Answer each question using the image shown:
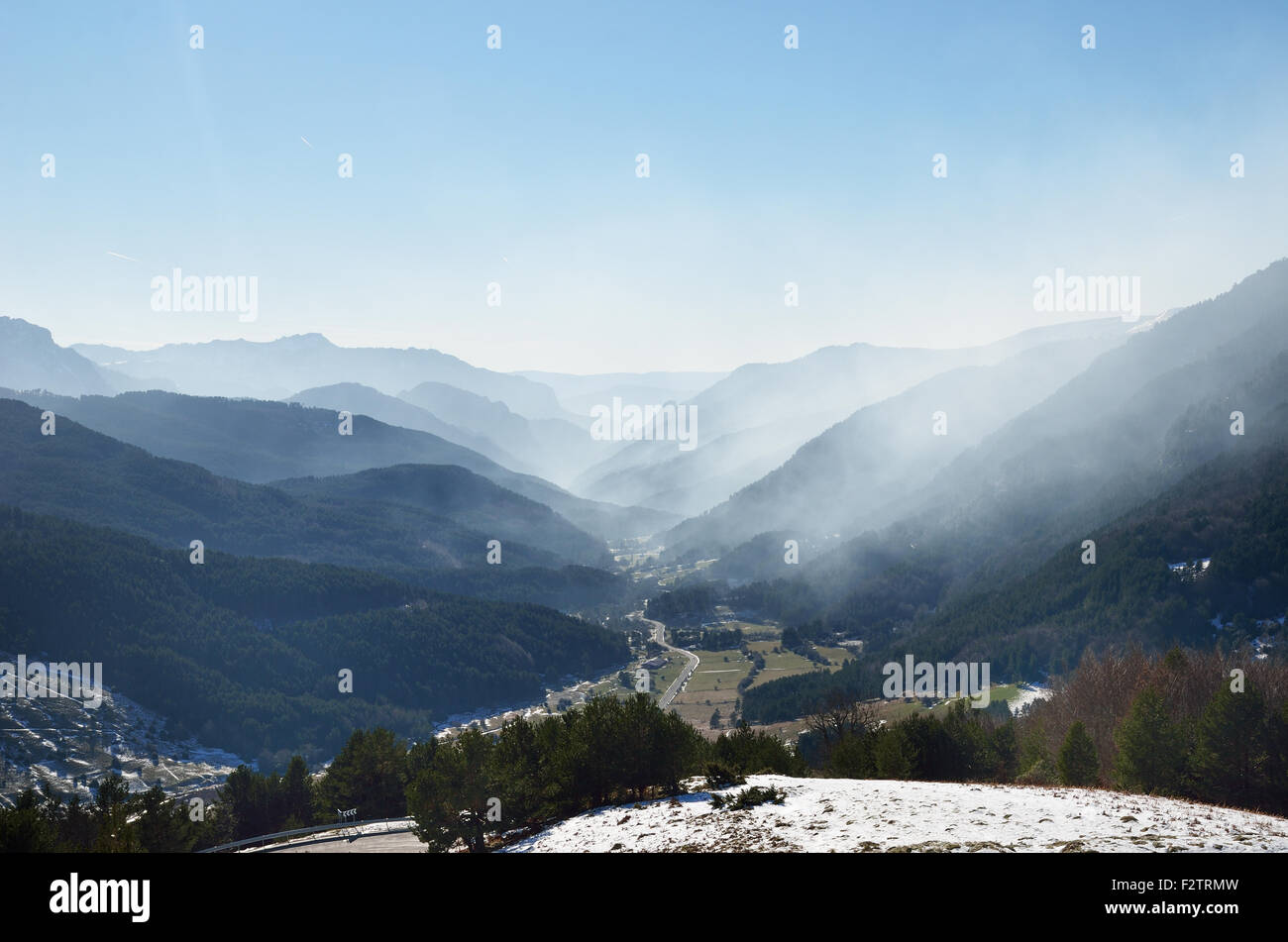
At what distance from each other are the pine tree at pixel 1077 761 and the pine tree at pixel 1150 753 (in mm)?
2634

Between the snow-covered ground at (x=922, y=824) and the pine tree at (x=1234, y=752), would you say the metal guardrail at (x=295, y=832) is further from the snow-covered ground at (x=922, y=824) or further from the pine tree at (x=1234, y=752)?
the pine tree at (x=1234, y=752)

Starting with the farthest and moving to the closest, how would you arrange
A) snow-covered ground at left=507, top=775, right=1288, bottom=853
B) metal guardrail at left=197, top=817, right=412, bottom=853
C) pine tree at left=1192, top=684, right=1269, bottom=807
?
metal guardrail at left=197, top=817, right=412, bottom=853
pine tree at left=1192, top=684, right=1269, bottom=807
snow-covered ground at left=507, top=775, right=1288, bottom=853

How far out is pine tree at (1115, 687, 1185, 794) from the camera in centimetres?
7081

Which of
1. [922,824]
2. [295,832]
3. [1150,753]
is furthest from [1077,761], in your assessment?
[295,832]

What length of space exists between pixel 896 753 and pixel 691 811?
40.6m

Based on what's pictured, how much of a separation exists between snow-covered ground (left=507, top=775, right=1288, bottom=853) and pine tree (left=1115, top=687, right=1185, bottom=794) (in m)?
31.4

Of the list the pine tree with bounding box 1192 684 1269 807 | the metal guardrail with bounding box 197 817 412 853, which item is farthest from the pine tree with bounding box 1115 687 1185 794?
the metal guardrail with bounding box 197 817 412 853

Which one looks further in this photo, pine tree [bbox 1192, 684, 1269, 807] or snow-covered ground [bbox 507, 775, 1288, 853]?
pine tree [bbox 1192, 684, 1269, 807]

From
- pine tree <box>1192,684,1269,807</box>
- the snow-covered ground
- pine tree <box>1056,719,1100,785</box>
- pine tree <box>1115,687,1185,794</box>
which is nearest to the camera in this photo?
the snow-covered ground

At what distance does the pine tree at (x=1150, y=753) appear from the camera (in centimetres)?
7081

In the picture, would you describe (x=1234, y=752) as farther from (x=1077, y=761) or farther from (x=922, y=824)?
(x=922, y=824)

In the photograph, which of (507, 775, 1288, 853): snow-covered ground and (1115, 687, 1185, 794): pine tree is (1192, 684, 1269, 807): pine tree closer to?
(1115, 687, 1185, 794): pine tree
